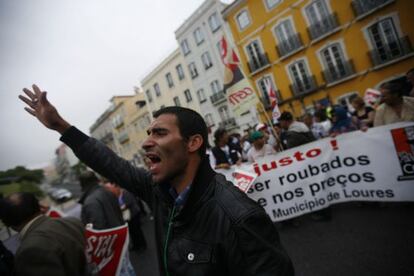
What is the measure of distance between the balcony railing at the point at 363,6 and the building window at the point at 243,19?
790 cm

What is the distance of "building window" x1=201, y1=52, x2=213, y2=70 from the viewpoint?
24373mm

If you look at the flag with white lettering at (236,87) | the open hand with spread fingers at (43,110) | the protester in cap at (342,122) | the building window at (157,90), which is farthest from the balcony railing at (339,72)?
the open hand with spread fingers at (43,110)

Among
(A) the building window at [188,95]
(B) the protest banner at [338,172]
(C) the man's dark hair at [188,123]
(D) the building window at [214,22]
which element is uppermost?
(D) the building window at [214,22]

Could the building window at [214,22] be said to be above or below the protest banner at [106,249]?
above

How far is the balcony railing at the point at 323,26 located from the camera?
17.1 metres

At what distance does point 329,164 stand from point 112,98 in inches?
1605

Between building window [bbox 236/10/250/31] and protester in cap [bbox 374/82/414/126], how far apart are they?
19.5m

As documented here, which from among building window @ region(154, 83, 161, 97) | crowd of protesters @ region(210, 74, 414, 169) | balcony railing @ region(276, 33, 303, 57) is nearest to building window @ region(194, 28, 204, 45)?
balcony railing @ region(276, 33, 303, 57)

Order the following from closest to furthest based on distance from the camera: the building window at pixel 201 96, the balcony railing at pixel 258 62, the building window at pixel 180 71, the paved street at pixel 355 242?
the paved street at pixel 355 242, the balcony railing at pixel 258 62, the building window at pixel 201 96, the building window at pixel 180 71

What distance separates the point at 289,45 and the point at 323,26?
2652 millimetres

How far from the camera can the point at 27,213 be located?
6.89ft

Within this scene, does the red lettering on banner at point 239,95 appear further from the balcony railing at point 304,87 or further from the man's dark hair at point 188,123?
the balcony railing at point 304,87

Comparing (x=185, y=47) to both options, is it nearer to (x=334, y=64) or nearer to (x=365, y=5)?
(x=334, y=64)

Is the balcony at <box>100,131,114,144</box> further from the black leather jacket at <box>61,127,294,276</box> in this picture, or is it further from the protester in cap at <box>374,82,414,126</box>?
the black leather jacket at <box>61,127,294,276</box>
